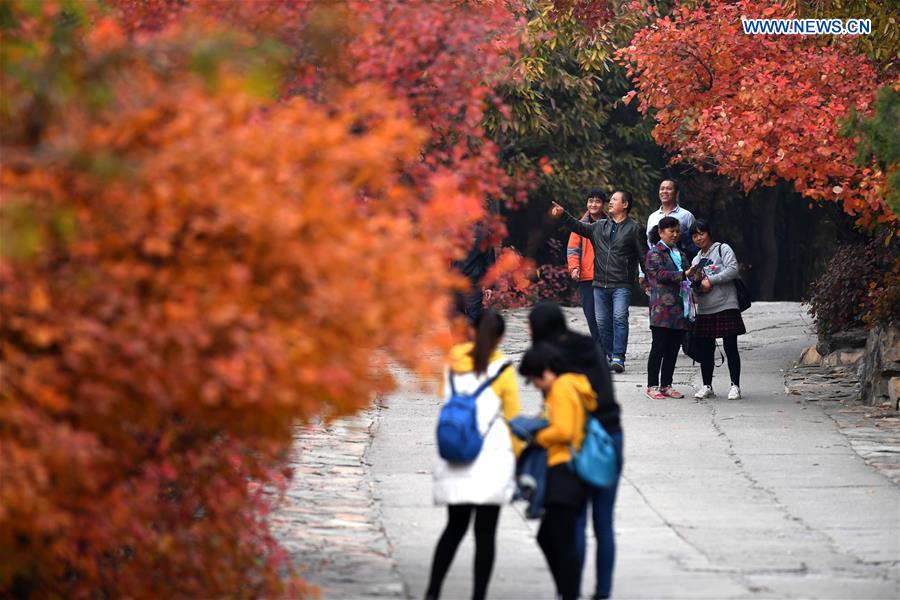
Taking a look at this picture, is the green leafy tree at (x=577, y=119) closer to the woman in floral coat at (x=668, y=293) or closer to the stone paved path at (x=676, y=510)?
the woman in floral coat at (x=668, y=293)

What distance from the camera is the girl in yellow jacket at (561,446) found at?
768 cm

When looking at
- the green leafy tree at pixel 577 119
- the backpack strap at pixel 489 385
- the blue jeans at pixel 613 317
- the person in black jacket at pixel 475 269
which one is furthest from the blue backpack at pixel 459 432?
the green leafy tree at pixel 577 119

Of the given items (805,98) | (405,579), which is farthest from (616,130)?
(405,579)

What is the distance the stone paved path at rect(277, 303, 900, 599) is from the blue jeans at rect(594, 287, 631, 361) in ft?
3.09

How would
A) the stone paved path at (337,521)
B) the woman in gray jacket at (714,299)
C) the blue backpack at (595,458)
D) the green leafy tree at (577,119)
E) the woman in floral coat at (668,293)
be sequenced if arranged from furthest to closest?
the green leafy tree at (577,119) → the woman in gray jacket at (714,299) → the woman in floral coat at (668,293) → the stone paved path at (337,521) → the blue backpack at (595,458)

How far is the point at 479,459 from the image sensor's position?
302 inches

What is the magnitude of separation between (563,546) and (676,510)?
10.8 ft

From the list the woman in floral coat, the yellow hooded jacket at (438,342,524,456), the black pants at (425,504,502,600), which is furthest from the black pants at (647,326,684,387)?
A: the black pants at (425,504,502,600)

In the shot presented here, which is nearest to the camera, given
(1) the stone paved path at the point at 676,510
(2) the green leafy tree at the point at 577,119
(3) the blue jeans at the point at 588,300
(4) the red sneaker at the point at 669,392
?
(1) the stone paved path at the point at 676,510

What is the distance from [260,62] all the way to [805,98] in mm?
11512

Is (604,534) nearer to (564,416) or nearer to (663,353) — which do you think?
(564,416)

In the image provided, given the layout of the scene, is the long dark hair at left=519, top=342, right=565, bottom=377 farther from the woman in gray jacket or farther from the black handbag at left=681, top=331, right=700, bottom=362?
the black handbag at left=681, top=331, right=700, bottom=362

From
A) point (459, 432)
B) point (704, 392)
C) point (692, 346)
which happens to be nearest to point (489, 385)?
point (459, 432)

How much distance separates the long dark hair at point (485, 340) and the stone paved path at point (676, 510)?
2.42 ft
